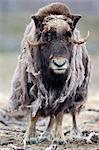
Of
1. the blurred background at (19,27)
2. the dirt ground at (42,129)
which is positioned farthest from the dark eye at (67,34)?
the blurred background at (19,27)

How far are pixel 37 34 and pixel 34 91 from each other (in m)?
0.50

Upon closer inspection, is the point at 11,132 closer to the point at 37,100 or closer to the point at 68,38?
the point at 37,100

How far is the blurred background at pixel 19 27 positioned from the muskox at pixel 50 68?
6245mm

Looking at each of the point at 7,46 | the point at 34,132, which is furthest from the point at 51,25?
the point at 7,46

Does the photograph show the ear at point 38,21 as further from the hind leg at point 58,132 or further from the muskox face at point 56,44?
the hind leg at point 58,132

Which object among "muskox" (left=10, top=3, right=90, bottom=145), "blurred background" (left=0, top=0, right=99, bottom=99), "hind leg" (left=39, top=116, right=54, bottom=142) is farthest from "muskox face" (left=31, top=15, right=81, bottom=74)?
"blurred background" (left=0, top=0, right=99, bottom=99)

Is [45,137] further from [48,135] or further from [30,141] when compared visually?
[30,141]

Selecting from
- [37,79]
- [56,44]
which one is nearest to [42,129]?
[37,79]

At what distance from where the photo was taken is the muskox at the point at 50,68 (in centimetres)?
669

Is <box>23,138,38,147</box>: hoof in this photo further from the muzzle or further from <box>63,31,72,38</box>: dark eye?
<box>63,31,72,38</box>: dark eye

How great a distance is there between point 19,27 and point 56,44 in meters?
12.9

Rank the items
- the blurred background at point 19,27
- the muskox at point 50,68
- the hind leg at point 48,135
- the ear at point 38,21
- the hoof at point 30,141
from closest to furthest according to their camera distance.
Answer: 1. the muskox at point 50,68
2. the ear at point 38,21
3. the hoof at point 30,141
4. the hind leg at point 48,135
5. the blurred background at point 19,27

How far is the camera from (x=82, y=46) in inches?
288

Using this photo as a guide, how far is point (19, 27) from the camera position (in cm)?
1947
